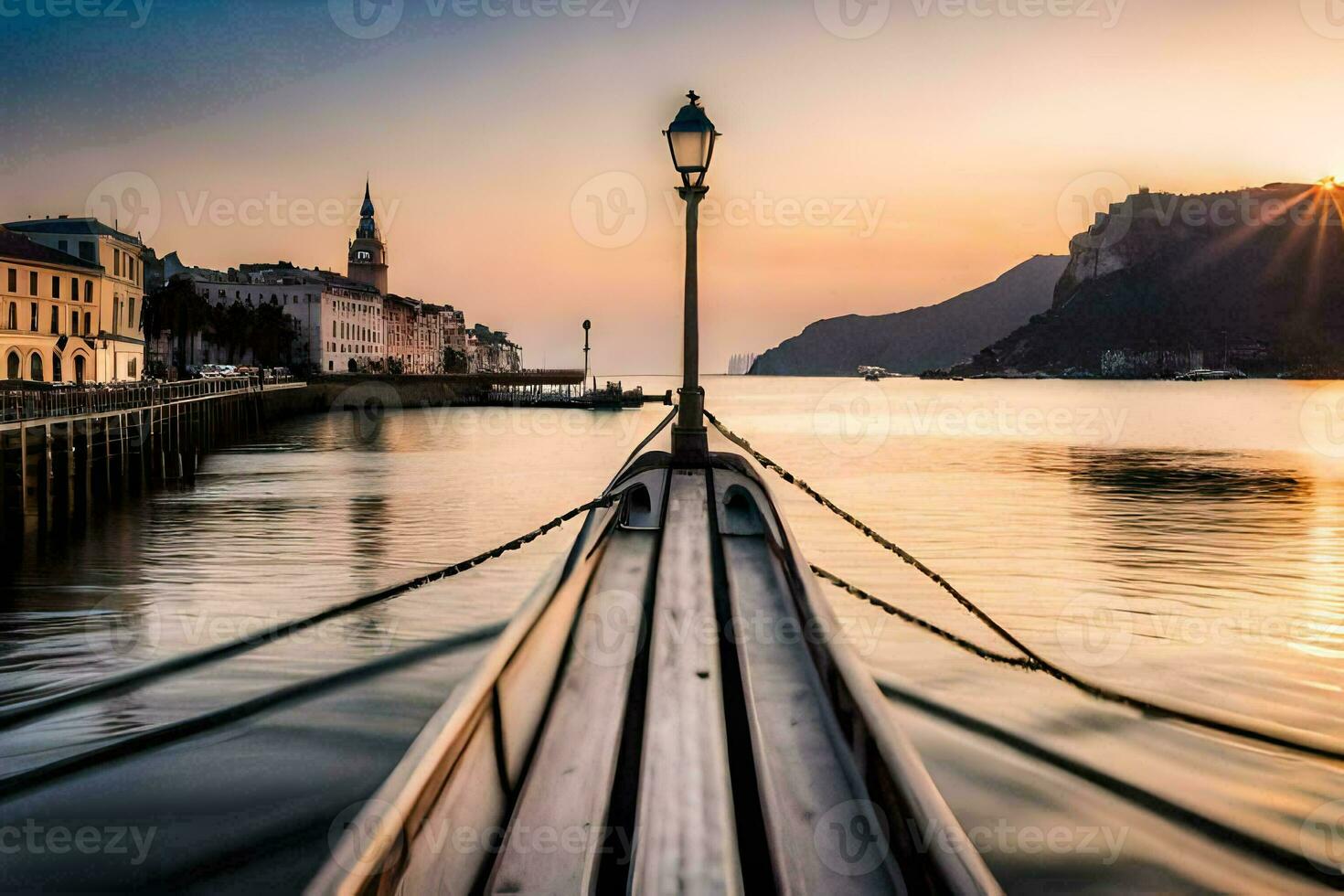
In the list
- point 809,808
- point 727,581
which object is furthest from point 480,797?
point 727,581

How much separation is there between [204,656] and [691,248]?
6.72 m

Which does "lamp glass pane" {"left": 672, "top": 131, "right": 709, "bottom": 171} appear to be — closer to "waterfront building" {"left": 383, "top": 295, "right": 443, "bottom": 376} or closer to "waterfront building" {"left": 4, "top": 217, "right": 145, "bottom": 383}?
"waterfront building" {"left": 4, "top": 217, "right": 145, "bottom": 383}

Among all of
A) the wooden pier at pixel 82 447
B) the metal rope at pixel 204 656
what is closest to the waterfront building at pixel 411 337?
the wooden pier at pixel 82 447

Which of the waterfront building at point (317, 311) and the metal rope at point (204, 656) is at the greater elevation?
the waterfront building at point (317, 311)

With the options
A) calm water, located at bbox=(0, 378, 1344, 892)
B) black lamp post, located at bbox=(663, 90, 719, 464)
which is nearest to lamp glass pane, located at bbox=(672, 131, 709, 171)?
black lamp post, located at bbox=(663, 90, 719, 464)

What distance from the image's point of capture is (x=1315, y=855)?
5.32 m

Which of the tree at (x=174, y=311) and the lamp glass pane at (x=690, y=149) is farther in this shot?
the tree at (x=174, y=311)

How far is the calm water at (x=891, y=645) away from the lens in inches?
227

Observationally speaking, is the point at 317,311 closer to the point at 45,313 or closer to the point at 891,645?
the point at 45,313

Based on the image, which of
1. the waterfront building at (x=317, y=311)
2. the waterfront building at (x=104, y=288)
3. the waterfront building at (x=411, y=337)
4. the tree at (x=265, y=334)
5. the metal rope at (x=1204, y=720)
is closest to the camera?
the metal rope at (x=1204, y=720)

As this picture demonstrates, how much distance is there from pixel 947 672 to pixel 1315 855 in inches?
156

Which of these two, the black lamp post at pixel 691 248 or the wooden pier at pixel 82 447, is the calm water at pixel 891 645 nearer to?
the wooden pier at pixel 82 447

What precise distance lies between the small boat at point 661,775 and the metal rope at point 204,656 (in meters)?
2.07

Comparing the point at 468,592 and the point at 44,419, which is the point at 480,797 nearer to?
the point at 468,592
